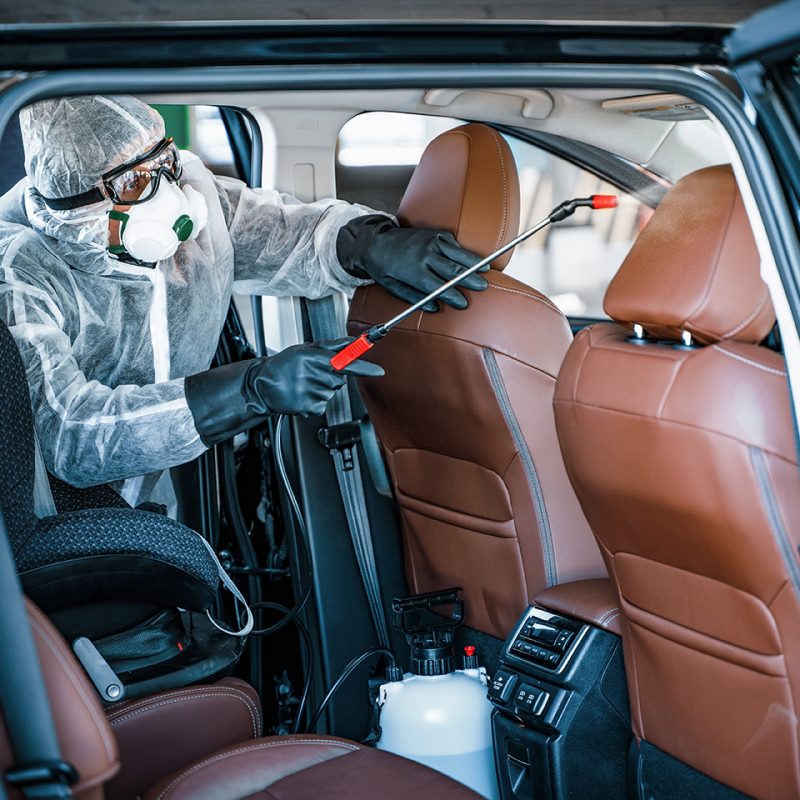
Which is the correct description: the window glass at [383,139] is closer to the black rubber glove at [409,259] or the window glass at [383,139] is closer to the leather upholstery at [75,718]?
the black rubber glove at [409,259]

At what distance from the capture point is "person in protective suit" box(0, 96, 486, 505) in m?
1.75

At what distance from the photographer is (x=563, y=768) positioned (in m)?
1.70

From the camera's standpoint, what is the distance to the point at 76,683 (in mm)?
1164

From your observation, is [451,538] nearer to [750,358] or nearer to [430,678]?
[430,678]

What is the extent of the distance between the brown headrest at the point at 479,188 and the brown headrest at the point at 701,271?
1.33 ft

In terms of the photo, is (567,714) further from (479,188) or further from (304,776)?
(479,188)

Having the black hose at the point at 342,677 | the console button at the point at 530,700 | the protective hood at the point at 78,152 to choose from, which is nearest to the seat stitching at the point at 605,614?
the console button at the point at 530,700

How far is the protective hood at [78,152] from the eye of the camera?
1907 mm

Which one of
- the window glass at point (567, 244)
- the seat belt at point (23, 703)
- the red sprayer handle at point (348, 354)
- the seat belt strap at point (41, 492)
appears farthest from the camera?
the window glass at point (567, 244)

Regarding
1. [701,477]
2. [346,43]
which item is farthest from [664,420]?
[346,43]

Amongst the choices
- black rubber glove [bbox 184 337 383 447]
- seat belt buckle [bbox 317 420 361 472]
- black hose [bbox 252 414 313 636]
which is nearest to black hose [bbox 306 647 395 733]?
black hose [bbox 252 414 313 636]

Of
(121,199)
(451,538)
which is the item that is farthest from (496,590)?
(121,199)

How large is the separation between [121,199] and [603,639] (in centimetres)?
115

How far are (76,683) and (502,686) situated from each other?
86 centimetres
